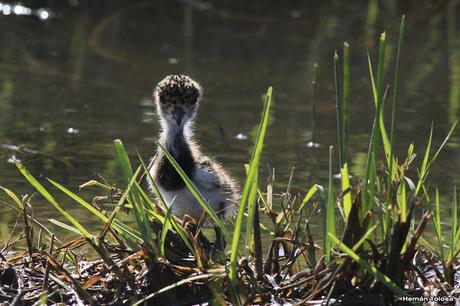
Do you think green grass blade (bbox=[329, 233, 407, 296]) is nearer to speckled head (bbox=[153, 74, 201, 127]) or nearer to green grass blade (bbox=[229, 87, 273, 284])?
green grass blade (bbox=[229, 87, 273, 284])

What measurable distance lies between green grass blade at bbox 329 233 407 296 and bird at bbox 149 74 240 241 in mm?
1102

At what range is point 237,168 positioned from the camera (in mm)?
6453

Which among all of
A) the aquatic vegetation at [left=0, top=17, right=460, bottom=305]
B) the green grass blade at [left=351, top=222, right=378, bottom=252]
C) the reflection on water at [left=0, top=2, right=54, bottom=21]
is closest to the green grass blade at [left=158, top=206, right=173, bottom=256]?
the aquatic vegetation at [left=0, top=17, right=460, bottom=305]

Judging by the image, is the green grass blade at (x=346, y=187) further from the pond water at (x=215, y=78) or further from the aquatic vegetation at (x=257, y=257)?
the pond water at (x=215, y=78)

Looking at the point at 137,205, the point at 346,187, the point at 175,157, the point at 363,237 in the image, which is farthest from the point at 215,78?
the point at 363,237

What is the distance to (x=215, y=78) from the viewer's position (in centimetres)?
917

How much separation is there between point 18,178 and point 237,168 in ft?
4.42

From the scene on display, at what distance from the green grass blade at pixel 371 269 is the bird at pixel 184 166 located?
1.10 m

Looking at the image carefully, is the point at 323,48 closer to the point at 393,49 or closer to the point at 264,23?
the point at 393,49

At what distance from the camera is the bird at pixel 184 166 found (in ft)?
15.9

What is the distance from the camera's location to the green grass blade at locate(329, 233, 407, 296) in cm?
362

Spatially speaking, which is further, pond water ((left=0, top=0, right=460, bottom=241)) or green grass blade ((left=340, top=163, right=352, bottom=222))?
pond water ((left=0, top=0, right=460, bottom=241))

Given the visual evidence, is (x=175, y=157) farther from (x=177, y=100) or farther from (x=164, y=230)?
Answer: (x=164, y=230)

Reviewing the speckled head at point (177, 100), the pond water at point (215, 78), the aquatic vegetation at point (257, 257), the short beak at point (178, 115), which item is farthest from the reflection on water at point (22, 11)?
the aquatic vegetation at point (257, 257)
